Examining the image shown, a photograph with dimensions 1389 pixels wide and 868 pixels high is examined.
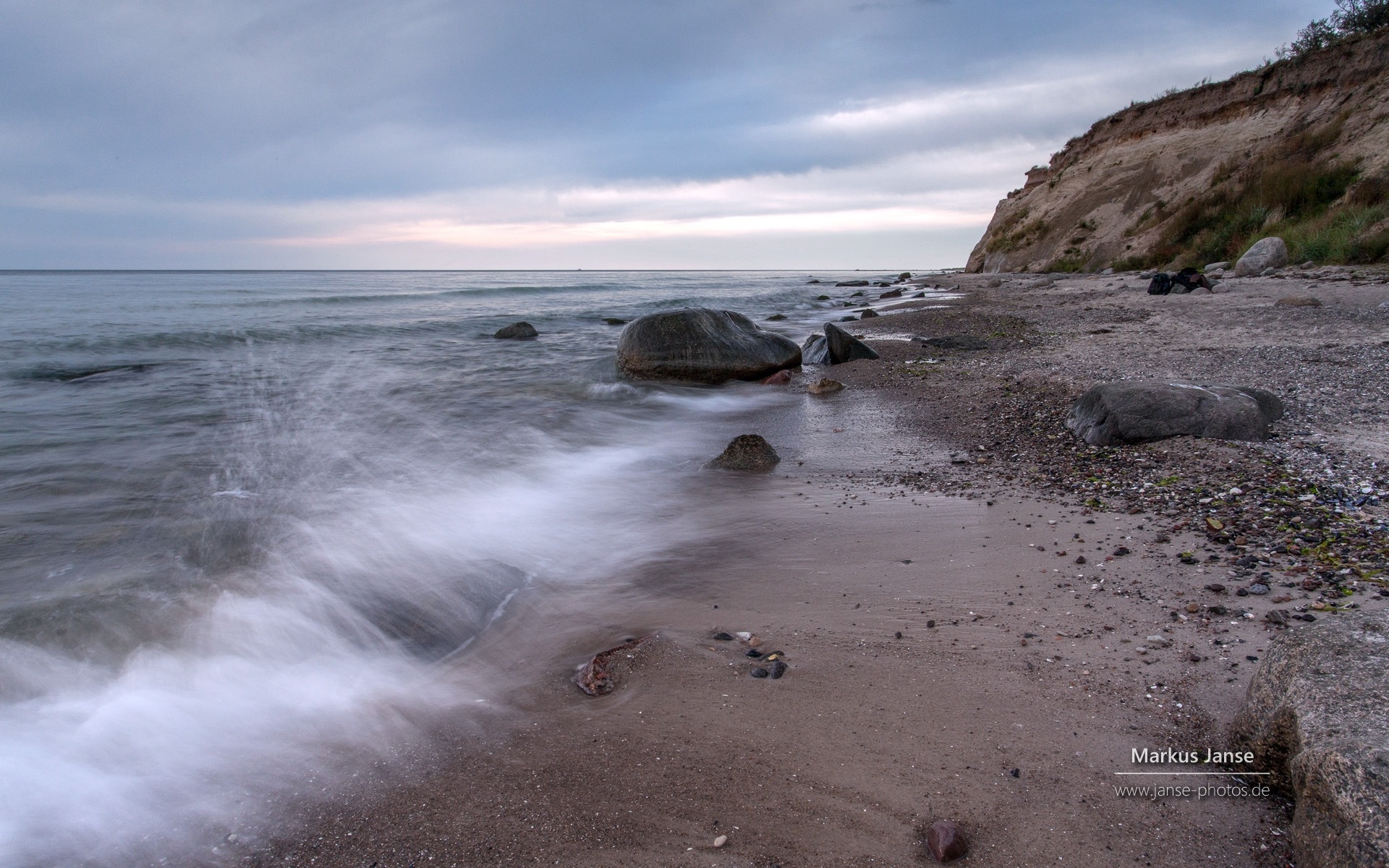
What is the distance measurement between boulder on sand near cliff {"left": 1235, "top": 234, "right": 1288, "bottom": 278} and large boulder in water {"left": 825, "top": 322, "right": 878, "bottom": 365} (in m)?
9.90

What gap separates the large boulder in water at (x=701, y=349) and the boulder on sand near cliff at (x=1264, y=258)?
35.9 ft

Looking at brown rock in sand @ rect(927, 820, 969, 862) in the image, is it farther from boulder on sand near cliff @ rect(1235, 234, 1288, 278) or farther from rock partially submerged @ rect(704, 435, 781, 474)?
boulder on sand near cliff @ rect(1235, 234, 1288, 278)

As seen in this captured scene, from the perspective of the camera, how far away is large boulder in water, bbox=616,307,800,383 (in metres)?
9.44

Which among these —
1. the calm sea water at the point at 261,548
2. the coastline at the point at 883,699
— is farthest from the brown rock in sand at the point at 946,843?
the calm sea water at the point at 261,548

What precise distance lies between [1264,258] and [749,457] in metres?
14.8

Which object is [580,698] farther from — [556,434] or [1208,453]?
[556,434]

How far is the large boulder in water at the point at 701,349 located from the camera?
9438mm

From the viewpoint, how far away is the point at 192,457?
6.39 m

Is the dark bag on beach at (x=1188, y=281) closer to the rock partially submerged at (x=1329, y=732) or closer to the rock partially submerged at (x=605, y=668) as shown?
the rock partially submerged at (x=1329, y=732)

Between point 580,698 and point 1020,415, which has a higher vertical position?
point 1020,415

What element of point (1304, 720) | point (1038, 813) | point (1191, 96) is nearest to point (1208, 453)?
point (1304, 720)

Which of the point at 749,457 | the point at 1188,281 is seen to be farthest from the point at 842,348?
the point at 1188,281

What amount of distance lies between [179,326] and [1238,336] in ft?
71.6

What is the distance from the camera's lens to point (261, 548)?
4328 millimetres
